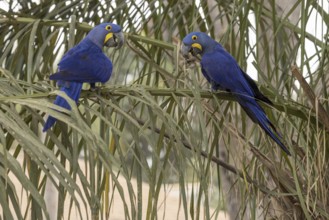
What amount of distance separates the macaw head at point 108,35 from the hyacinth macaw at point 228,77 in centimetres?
16

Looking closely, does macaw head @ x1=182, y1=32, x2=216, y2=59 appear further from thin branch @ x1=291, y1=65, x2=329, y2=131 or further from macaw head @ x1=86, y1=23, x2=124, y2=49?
thin branch @ x1=291, y1=65, x2=329, y2=131

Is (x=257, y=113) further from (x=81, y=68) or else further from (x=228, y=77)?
(x=81, y=68)

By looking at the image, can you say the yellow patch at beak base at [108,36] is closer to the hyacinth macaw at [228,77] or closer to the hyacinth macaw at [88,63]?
the hyacinth macaw at [88,63]

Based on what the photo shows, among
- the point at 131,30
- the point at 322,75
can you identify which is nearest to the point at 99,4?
the point at 131,30

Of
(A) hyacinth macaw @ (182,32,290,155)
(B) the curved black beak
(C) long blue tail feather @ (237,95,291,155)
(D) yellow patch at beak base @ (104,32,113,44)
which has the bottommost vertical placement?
(C) long blue tail feather @ (237,95,291,155)

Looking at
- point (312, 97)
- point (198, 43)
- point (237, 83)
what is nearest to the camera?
point (312, 97)

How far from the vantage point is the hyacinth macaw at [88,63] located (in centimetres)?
128

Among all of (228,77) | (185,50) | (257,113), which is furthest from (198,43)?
(257,113)

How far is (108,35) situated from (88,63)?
0.16 m

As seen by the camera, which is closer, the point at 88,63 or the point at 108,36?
the point at 88,63

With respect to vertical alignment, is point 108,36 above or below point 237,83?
above

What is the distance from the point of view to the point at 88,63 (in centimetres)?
143

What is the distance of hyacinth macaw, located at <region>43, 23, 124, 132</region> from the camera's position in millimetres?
1282

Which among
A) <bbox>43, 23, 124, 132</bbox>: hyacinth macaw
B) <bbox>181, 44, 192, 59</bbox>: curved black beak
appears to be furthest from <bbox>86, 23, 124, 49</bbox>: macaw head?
<bbox>181, 44, 192, 59</bbox>: curved black beak
